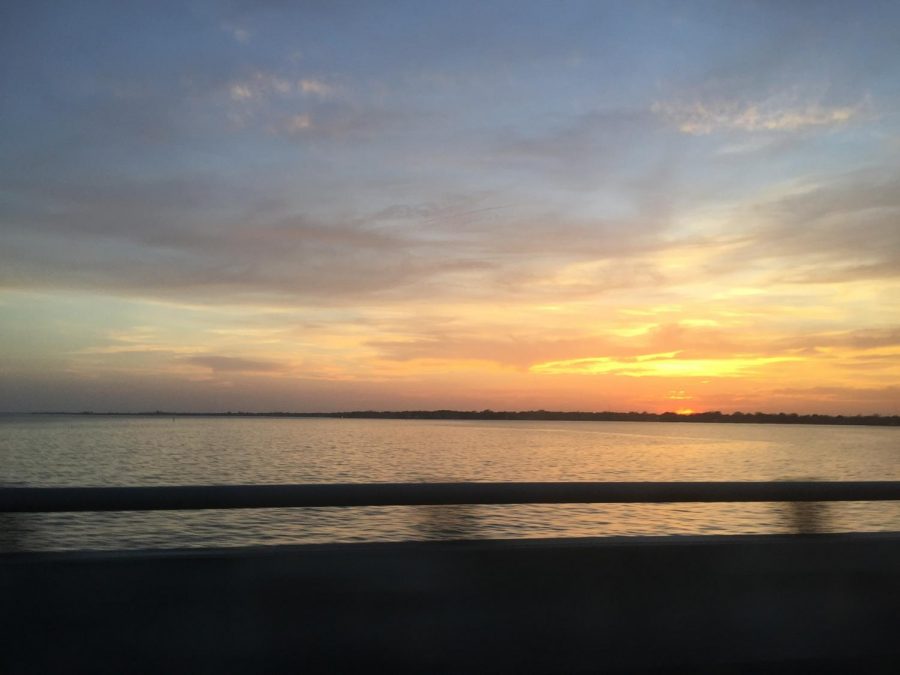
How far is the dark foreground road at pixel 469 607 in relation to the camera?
Result: 14.2ft

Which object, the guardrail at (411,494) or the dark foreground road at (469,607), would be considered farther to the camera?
the guardrail at (411,494)

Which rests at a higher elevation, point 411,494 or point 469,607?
point 411,494

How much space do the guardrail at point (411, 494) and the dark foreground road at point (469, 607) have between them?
0.86 ft

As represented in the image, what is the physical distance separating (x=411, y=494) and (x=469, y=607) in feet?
2.35

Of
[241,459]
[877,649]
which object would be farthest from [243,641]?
[241,459]

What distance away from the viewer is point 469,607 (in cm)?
468

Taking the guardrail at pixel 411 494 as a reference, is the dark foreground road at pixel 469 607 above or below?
below

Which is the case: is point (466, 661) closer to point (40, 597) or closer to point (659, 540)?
point (659, 540)

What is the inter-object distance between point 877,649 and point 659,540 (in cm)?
145

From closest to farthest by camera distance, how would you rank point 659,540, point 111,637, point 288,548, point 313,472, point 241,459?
point 111,637
point 288,548
point 659,540
point 313,472
point 241,459

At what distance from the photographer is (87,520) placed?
35.1 feet

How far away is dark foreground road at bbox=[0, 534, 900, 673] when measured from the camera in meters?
4.34

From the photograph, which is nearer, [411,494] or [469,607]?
[469,607]

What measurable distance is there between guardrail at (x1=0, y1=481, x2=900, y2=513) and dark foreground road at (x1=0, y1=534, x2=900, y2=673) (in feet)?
0.86
